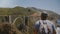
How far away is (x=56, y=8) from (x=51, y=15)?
0.51ft

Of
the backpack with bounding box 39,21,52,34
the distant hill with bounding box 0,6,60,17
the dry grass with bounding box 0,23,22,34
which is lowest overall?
the dry grass with bounding box 0,23,22,34

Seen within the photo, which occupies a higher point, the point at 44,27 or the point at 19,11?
the point at 19,11

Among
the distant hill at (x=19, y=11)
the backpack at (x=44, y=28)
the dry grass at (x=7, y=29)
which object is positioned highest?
the distant hill at (x=19, y=11)

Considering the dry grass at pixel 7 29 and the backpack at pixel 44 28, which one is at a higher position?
the backpack at pixel 44 28

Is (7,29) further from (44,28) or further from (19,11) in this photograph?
(44,28)

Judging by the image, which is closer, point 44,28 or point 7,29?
point 44,28

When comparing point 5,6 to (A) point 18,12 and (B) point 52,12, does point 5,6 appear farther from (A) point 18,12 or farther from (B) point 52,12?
(B) point 52,12

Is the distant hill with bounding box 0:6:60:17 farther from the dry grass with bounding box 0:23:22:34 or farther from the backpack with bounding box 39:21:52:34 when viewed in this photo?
the backpack with bounding box 39:21:52:34

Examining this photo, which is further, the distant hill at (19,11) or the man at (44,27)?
the distant hill at (19,11)

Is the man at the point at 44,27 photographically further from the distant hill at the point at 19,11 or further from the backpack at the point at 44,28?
the distant hill at the point at 19,11

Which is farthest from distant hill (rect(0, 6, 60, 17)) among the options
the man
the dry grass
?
the man

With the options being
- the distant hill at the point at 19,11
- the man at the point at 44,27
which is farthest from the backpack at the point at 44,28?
the distant hill at the point at 19,11

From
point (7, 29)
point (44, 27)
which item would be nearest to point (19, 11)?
point (7, 29)

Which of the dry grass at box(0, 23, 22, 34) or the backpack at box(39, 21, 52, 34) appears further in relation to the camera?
the dry grass at box(0, 23, 22, 34)
